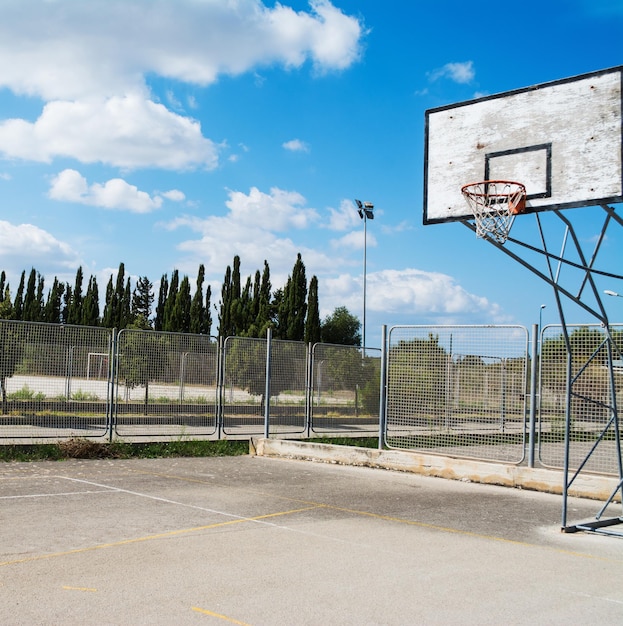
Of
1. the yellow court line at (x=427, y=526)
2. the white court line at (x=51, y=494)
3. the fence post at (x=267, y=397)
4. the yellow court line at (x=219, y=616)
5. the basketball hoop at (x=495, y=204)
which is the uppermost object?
the basketball hoop at (x=495, y=204)

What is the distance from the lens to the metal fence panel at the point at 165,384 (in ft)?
49.4

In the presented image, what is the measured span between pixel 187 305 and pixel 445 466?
46799 millimetres

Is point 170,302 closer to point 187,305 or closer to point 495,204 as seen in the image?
point 187,305

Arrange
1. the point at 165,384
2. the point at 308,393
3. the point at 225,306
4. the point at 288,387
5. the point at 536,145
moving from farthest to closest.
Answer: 1. the point at 225,306
2. the point at 308,393
3. the point at 288,387
4. the point at 165,384
5. the point at 536,145

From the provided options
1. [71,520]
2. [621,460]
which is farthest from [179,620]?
[621,460]

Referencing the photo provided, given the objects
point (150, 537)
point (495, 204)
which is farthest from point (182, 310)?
point (150, 537)

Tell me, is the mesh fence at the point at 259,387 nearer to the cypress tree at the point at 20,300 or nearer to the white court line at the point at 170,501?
the white court line at the point at 170,501

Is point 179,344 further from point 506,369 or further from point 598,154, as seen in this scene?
point 598,154

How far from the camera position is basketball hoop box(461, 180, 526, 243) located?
338 inches

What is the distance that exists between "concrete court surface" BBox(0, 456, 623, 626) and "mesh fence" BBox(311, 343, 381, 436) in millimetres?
6278

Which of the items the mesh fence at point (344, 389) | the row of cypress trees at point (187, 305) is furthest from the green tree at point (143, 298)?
the mesh fence at point (344, 389)

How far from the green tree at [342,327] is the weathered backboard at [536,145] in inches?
2593

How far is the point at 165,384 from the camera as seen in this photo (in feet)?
51.2

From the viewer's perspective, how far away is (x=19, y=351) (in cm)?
1379
